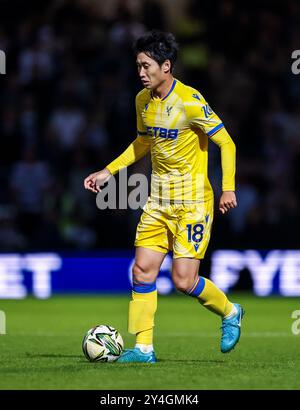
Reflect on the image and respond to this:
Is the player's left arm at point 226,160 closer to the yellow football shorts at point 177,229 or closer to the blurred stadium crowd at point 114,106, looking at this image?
the yellow football shorts at point 177,229

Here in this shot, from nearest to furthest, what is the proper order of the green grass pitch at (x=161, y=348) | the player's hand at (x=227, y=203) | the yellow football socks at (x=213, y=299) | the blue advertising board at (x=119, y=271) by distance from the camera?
the green grass pitch at (x=161, y=348) → the player's hand at (x=227, y=203) → the yellow football socks at (x=213, y=299) → the blue advertising board at (x=119, y=271)

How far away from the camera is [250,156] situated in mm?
15055

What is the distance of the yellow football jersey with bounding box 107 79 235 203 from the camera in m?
7.66

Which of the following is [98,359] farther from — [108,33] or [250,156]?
[108,33]

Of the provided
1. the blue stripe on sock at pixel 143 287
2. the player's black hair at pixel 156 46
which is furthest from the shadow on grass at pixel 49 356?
the player's black hair at pixel 156 46

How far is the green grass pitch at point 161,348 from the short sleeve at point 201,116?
1566mm

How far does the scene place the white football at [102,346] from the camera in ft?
24.9

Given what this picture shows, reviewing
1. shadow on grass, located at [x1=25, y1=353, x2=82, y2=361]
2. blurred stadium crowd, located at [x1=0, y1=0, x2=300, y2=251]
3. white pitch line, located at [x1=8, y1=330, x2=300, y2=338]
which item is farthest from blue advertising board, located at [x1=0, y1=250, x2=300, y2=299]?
shadow on grass, located at [x1=25, y1=353, x2=82, y2=361]

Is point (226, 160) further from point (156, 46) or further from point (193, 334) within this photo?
point (193, 334)

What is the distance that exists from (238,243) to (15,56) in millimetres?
4473

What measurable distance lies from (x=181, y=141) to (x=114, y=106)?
24.6 feet

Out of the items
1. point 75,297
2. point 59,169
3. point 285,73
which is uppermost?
point 285,73

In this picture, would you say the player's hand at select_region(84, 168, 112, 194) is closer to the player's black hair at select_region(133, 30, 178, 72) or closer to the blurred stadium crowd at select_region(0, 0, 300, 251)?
the player's black hair at select_region(133, 30, 178, 72)
